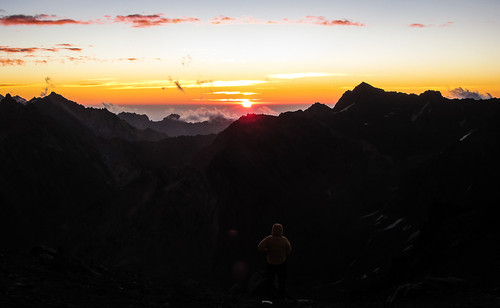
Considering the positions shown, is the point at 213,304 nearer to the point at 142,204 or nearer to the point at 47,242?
the point at 142,204

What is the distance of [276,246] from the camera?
67.3 ft

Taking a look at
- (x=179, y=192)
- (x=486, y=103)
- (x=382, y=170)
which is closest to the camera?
(x=179, y=192)

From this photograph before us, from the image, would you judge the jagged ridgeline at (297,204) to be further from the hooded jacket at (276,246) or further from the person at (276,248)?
the hooded jacket at (276,246)

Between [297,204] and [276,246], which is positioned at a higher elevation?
[276,246]

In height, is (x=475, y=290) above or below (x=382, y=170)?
above

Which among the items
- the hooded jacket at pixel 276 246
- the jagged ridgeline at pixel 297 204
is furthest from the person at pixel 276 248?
the jagged ridgeline at pixel 297 204

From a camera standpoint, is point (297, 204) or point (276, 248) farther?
point (297, 204)

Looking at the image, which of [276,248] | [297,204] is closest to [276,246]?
[276,248]

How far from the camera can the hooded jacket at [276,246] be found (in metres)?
20.4

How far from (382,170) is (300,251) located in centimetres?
6772

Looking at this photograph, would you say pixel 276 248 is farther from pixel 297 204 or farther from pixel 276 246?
pixel 297 204

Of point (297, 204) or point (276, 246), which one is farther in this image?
point (297, 204)

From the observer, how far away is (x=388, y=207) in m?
118

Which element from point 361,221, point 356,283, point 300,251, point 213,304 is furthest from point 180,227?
point 213,304
